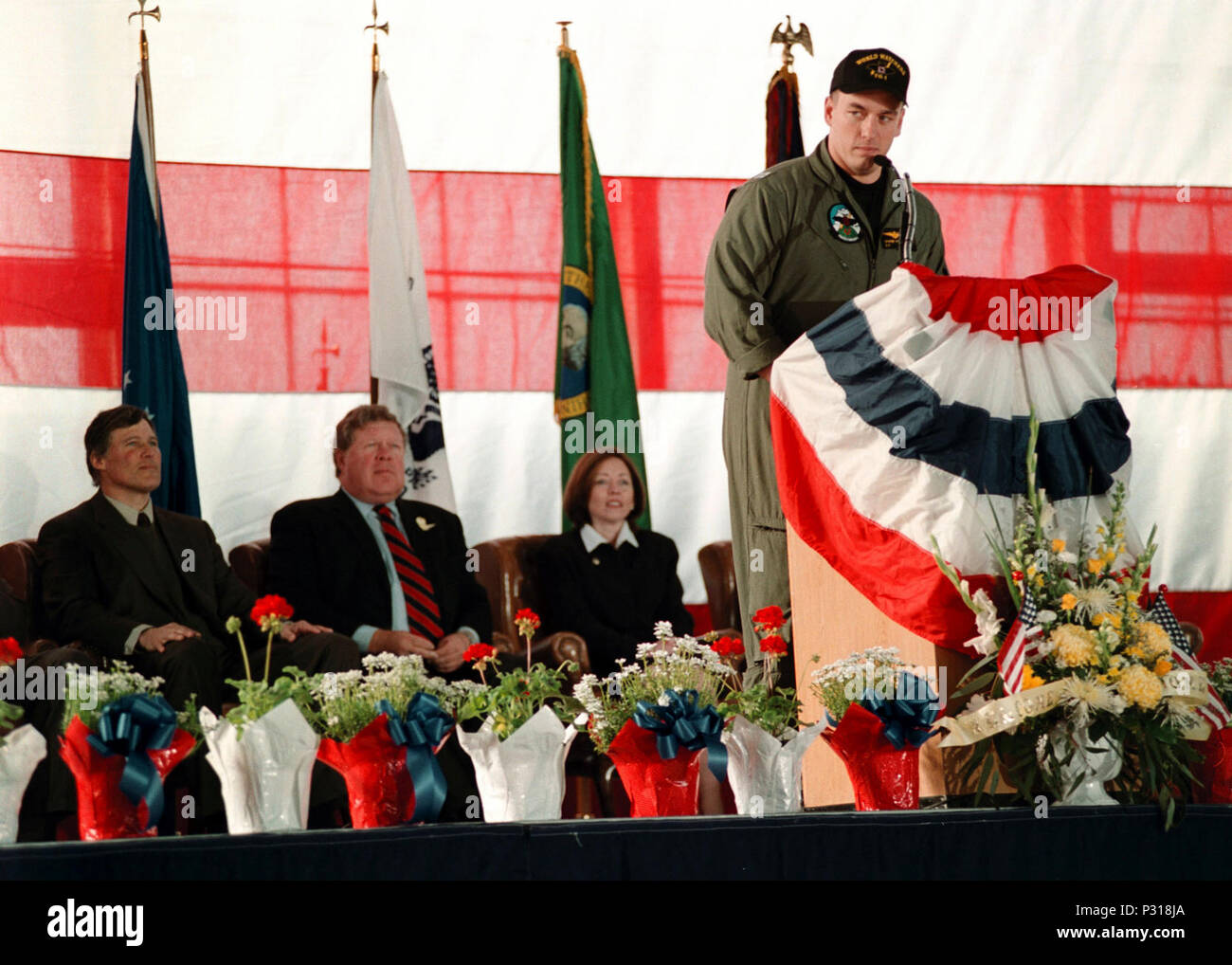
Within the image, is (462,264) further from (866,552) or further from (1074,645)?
(1074,645)

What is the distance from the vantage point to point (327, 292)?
5.45 m

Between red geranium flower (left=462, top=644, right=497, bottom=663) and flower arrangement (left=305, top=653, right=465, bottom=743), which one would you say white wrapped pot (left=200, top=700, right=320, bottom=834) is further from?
red geranium flower (left=462, top=644, right=497, bottom=663)

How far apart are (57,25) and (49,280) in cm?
82

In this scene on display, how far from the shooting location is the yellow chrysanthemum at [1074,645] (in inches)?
114

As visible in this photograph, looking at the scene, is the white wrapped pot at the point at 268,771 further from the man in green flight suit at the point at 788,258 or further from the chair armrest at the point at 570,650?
the chair armrest at the point at 570,650

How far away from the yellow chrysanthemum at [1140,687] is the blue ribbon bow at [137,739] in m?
1.64

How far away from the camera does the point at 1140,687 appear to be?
2.91 metres

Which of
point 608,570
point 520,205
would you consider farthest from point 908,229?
point 520,205

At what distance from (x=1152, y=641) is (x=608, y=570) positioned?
6.97 ft

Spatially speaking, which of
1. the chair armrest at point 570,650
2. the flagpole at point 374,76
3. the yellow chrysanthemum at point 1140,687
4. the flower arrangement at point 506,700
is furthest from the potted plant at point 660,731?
the flagpole at point 374,76

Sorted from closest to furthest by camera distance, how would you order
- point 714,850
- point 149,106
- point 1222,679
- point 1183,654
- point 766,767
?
point 714,850 → point 766,767 → point 1183,654 → point 1222,679 → point 149,106

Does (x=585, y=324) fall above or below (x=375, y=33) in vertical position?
below

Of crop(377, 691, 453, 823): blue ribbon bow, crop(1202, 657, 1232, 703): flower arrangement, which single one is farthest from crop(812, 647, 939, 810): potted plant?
crop(1202, 657, 1232, 703): flower arrangement

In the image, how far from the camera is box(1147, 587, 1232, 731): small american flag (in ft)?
10.2
